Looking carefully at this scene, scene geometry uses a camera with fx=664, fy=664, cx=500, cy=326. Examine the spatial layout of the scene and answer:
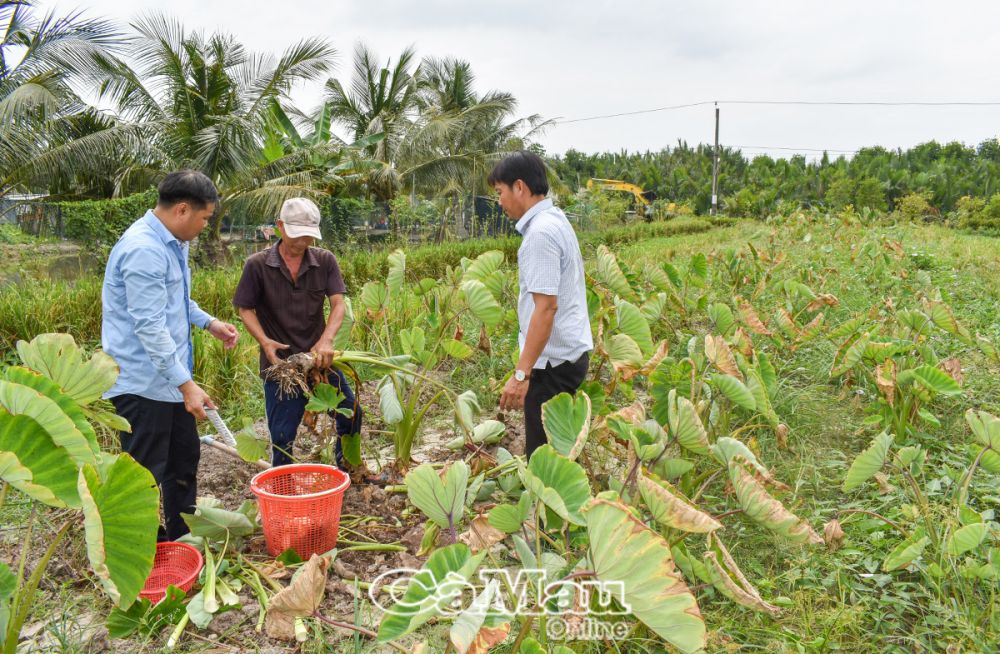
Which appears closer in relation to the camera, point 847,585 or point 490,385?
point 847,585

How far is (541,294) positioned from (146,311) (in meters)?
1.20

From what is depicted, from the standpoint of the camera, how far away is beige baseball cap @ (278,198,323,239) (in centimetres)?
248

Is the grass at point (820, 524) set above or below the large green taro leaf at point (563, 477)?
below

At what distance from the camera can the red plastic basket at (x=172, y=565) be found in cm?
208

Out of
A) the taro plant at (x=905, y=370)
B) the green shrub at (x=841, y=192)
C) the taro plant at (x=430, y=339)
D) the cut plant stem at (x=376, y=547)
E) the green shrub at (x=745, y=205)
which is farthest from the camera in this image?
the green shrub at (x=745, y=205)

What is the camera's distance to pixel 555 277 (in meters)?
2.14

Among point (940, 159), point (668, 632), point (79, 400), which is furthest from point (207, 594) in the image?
Answer: point (940, 159)

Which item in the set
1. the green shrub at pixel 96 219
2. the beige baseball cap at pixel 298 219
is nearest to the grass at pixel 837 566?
the beige baseball cap at pixel 298 219

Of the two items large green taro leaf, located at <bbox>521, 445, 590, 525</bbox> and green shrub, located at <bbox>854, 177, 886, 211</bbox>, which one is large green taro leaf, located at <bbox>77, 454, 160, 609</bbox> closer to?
large green taro leaf, located at <bbox>521, 445, 590, 525</bbox>

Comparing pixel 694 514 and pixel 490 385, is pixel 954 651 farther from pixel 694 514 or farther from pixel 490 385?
pixel 490 385

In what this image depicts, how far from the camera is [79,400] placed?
1.55m

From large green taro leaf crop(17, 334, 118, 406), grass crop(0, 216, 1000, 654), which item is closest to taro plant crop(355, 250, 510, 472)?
grass crop(0, 216, 1000, 654)

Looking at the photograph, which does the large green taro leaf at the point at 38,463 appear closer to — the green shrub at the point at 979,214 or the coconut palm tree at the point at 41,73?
the coconut palm tree at the point at 41,73

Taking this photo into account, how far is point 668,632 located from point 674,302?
167 inches
